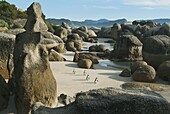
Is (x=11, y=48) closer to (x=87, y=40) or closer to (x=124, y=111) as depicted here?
(x=124, y=111)

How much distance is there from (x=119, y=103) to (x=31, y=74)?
4.80m

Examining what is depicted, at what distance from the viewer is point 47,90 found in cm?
892

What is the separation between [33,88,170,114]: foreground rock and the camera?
407 cm

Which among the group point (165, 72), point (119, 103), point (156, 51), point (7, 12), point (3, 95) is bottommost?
point (165, 72)

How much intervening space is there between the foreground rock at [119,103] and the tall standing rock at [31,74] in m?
4.23

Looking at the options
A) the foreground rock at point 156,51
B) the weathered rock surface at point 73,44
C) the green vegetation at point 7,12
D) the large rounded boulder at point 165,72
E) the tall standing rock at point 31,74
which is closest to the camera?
the tall standing rock at point 31,74

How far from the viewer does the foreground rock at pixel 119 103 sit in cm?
407

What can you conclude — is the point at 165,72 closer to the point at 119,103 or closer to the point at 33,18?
the point at 33,18

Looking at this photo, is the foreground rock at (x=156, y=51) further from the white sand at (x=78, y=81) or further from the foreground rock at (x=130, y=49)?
the foreground rock at (x=130, y=49)

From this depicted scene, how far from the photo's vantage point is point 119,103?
4133 millimetres

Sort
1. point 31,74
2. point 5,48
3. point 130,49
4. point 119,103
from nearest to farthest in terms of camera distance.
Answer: point 119,103 → point 31,74 → point 5,48 → point 130,49

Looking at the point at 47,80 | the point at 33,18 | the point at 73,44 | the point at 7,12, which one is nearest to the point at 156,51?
the point at 33,18

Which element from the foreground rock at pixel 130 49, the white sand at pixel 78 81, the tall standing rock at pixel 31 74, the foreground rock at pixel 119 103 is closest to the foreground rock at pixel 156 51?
the white sand at pixel 78 81

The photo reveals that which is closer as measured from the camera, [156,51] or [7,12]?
[156,51]
